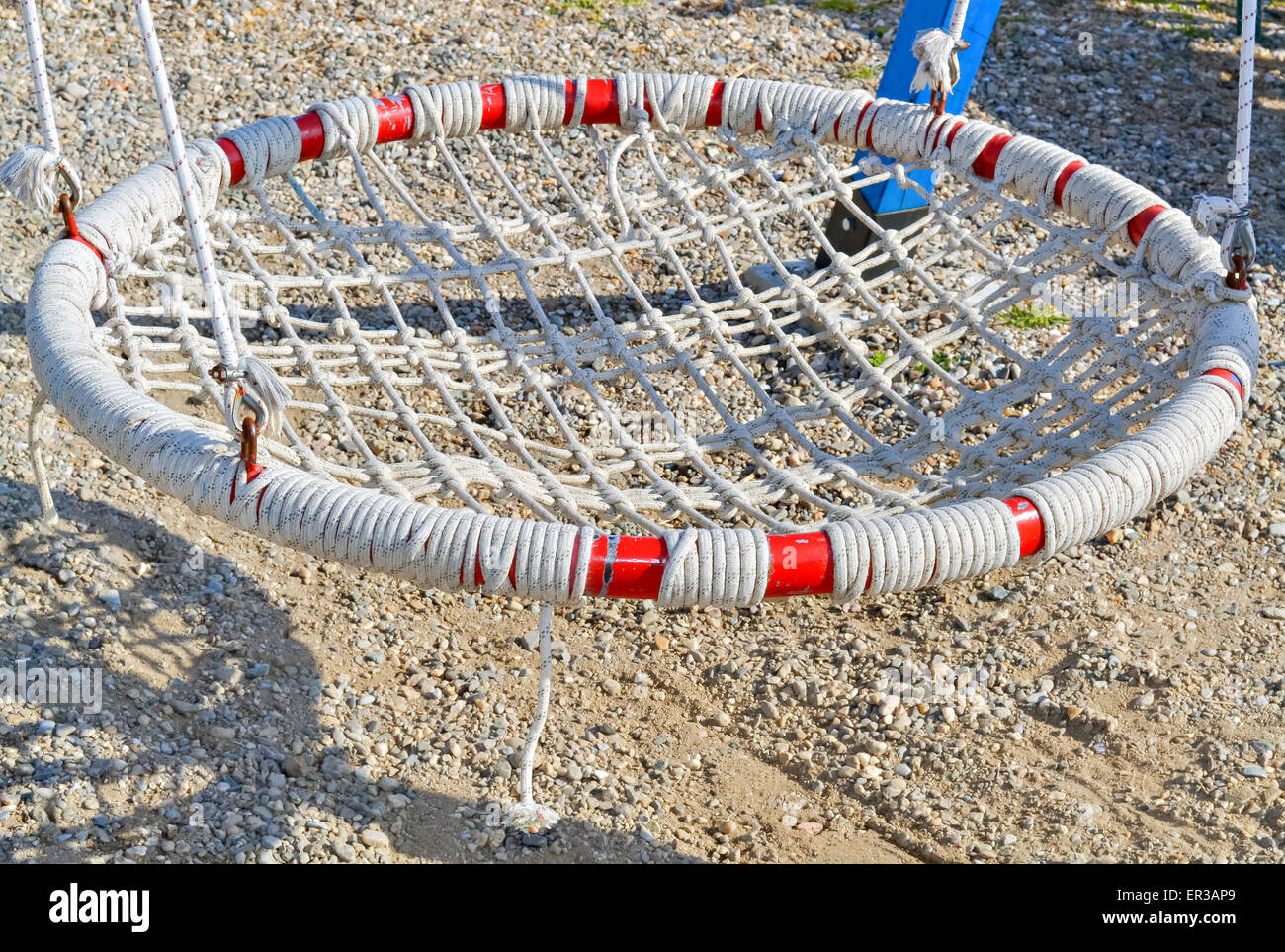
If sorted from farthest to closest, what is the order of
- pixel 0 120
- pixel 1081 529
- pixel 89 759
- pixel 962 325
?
pixel 0 120 → pixel 962 325 → pixel 89 759 → pixel 1081 529

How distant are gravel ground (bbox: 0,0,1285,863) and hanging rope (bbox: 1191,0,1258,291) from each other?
0.88 metres

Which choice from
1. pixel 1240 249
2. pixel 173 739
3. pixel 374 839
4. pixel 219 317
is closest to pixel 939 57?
pixel 1240 249

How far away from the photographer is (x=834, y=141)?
11.8 feet

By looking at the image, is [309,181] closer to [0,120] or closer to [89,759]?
[0,120]

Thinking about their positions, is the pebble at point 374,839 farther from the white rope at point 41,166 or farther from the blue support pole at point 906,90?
the blue support pole at point 906,90

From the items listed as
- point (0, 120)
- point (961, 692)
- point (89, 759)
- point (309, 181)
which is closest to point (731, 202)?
point (961, 692)

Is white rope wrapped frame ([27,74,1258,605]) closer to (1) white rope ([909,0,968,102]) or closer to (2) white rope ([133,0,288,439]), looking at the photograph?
(2) white rope ([133,0,288,439])

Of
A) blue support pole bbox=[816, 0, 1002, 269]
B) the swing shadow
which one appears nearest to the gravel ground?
the swing shadow

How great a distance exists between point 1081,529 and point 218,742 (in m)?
1.68

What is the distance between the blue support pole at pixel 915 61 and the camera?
12.8 feet

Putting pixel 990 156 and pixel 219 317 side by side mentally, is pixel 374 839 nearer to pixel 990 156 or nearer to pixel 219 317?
pixel 219 317

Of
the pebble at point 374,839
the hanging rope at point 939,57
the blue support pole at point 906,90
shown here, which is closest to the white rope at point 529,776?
the pebble at point 374,839

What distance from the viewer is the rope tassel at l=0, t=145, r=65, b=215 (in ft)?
8.76

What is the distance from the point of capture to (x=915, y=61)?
3.96m
